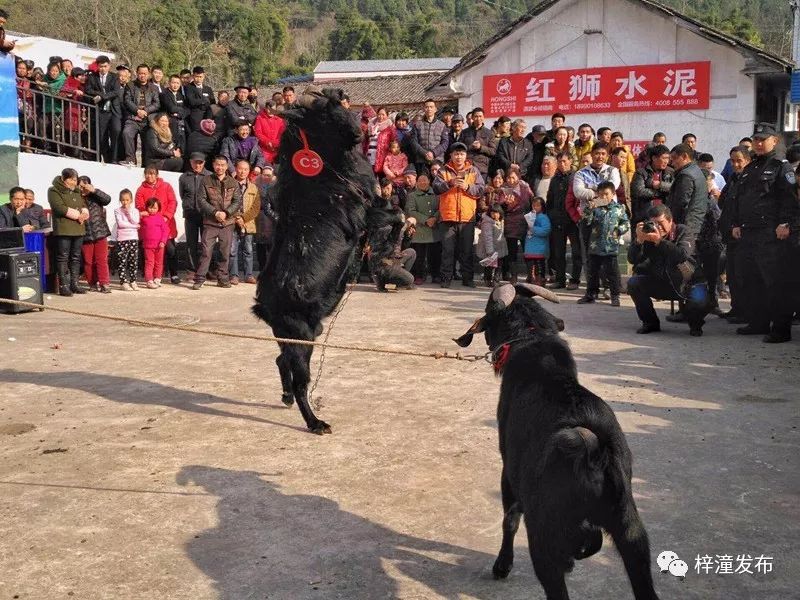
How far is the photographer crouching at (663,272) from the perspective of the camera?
9.49 m

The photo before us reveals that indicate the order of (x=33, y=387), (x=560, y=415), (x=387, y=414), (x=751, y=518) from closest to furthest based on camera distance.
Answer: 1. (x=560, y=415)
2. (x=751, y=518)
3. (x=387, y=414)
4. (x=33, y=387)

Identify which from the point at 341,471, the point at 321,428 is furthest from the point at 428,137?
the point at 341,471

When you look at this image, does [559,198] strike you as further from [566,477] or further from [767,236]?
[566,477]

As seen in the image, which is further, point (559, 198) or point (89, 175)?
point (89, 175)

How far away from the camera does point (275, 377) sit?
759 centimetres

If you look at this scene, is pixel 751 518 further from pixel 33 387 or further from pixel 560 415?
pixel 33 387

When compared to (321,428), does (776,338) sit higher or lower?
higher

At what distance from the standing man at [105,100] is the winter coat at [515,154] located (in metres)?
7.08

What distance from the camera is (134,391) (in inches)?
279

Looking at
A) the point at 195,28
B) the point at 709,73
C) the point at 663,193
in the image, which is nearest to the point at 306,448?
the point at 663,193

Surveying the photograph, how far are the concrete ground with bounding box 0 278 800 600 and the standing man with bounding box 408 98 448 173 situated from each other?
20.7ft

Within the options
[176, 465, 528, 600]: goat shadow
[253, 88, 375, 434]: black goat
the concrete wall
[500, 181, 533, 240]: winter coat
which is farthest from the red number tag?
the concrete wall

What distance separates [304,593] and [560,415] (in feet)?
4.43

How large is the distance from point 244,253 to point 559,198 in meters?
5.49
